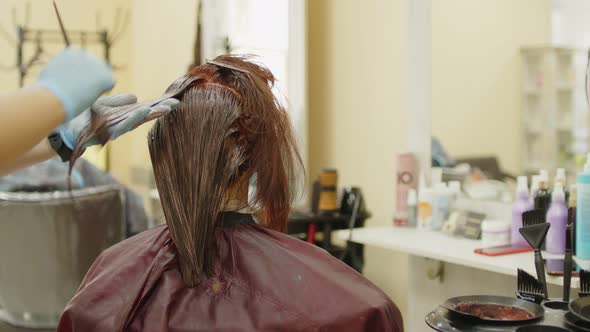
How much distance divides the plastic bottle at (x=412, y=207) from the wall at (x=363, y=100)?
276 millimetres

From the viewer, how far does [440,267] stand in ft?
8.86

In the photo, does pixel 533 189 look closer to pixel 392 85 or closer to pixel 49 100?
pixel 392 85

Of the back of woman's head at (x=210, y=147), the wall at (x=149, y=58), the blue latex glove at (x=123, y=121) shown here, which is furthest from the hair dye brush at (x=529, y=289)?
the wall at (x=149, y=58)

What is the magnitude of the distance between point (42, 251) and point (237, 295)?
146cm

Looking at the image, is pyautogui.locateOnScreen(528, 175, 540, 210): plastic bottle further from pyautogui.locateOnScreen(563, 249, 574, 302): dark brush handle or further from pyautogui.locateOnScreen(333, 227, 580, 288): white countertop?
pyautogui.locateOnScreen(563, 249, 574, 302): dark brush handle

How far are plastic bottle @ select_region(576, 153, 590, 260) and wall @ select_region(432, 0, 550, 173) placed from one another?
557 millimetres

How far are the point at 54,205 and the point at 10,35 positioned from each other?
6.16ft

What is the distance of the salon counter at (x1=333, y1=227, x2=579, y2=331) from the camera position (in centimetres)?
217

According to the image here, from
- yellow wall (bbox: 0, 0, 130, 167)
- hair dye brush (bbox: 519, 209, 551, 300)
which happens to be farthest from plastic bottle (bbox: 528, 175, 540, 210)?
yellow wall (bbox: 0, 0, 130, 167)

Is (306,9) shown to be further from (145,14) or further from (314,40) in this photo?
(145,14)

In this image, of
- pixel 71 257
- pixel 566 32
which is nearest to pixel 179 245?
pixel 71 257

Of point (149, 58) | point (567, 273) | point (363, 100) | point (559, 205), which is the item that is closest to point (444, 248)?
point (559, 205)

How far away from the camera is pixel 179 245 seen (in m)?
1.37

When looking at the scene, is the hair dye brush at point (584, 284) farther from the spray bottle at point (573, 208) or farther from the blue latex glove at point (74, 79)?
the blue latex glove at point (74, 79)
